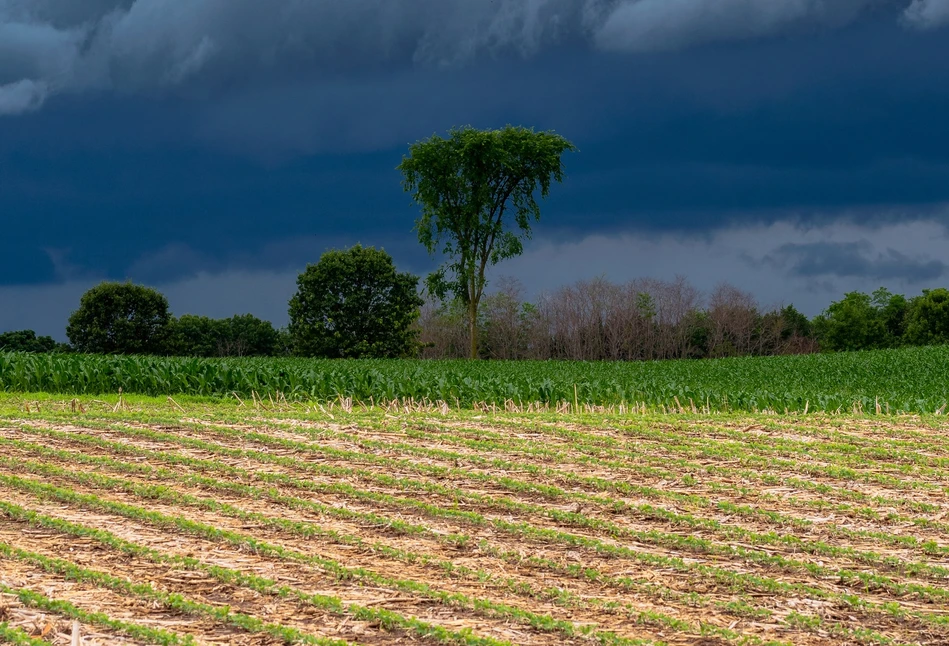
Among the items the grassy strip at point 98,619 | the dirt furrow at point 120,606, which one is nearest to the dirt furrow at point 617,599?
the dirt furrow at point 120,606

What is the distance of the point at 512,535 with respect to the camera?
18.4 ft

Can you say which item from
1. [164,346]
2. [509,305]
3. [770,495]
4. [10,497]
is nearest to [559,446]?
[770,495]

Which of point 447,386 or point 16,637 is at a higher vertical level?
point 447,386

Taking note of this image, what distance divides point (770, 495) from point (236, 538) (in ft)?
13.9

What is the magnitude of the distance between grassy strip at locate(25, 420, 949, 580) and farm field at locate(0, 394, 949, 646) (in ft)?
0.08

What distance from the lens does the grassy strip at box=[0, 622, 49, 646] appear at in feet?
12.5

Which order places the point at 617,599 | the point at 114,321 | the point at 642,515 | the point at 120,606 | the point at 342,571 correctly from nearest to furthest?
1. the point at 120,606
2. the point at 617,599
3. the point at 342,571
4. the point at 642,515
5. the point at 114,321

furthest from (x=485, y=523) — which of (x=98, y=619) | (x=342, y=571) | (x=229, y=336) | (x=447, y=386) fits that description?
(x=229, y=336)

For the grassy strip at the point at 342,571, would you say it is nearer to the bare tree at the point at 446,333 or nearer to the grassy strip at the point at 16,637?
the grassy strip at the point at 16,637

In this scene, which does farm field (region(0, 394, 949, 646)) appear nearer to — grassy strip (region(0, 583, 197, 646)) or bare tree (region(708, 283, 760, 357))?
grassy strip (region(0, 583, 197, 646))

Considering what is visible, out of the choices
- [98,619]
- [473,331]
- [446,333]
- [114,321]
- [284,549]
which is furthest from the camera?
[446,333]

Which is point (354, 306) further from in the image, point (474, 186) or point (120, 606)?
point (120, 606)

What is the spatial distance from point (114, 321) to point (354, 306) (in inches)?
354

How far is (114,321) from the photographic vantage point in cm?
3136
